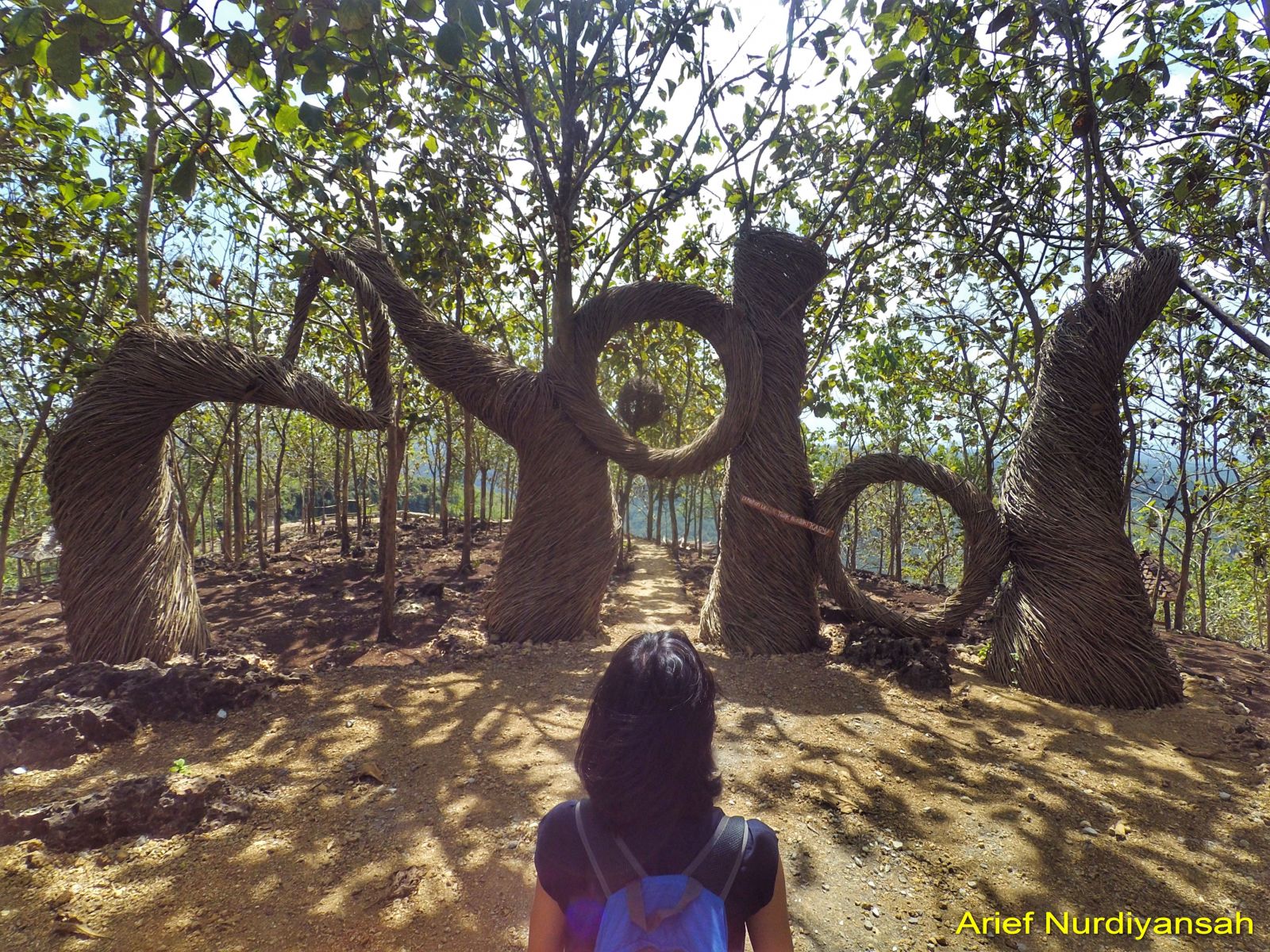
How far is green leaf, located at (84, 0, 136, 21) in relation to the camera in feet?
5.36

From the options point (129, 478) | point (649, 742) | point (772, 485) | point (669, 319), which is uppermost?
point (669, 319)

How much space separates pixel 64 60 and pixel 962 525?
613 cm

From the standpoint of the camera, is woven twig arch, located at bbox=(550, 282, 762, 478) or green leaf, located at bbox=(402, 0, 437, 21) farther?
woven twig arch, located at bbox=(550, 282, 762, 478)

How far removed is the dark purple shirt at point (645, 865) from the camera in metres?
1.23

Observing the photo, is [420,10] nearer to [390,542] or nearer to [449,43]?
[449,43]

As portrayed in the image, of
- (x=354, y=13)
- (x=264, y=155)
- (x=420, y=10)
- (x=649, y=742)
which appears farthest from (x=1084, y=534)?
(x=264, y=155)

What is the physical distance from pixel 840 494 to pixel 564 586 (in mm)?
2743

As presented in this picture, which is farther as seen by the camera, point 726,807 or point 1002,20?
point 1002,20

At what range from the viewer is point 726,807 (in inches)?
109

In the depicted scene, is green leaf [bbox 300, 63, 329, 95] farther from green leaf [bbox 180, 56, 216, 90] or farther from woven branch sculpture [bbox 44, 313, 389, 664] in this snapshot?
woven branch sculpture [bbox 44, 313, 389, 664]

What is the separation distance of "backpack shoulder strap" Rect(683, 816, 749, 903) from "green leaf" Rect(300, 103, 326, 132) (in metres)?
3.32

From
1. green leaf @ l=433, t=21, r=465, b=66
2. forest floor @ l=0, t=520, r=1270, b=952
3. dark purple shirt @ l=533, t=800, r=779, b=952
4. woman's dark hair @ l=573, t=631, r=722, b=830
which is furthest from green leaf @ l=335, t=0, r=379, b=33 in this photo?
forest floor @ l=0, t=520, r=1270, b=952

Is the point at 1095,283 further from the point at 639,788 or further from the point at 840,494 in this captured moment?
the point at 639,788

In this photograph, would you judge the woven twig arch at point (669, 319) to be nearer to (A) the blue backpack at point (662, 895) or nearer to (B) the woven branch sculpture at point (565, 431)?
(B) the woven branch sculpture at point (565, 431)
